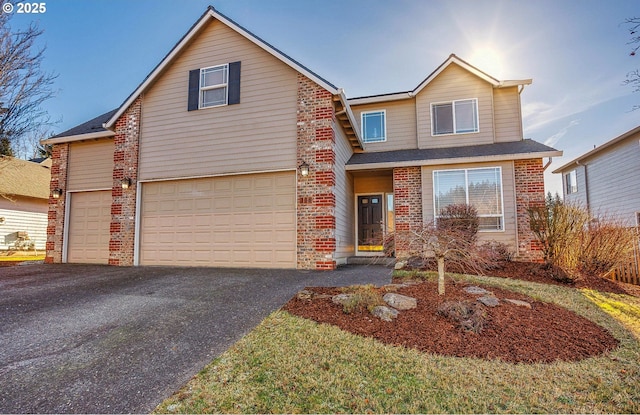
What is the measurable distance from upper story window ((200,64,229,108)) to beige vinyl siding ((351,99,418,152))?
558cm

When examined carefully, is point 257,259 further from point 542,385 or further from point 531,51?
point 531,51

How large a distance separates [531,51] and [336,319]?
10.2 metres

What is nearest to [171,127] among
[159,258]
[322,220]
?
[159,258]

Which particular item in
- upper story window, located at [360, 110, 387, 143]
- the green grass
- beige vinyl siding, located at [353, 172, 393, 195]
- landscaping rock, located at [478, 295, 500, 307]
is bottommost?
the green grass

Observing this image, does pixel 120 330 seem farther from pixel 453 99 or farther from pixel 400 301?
pixel 453 99

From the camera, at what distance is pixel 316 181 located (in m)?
8.47

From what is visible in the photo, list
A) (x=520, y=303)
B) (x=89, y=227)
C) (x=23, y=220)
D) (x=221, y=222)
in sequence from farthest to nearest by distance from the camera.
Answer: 1. (x=23, y=220)
2. (x=89, y=227)
3. (x=221, y=222)
4. (x=520, y=303)

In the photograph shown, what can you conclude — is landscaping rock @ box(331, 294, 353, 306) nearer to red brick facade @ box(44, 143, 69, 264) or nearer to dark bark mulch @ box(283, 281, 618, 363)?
dark bark mulch @ box(283, 281, 618, 363)

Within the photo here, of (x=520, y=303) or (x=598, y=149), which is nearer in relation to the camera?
(x=520, y=303)

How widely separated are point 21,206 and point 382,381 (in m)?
21.8

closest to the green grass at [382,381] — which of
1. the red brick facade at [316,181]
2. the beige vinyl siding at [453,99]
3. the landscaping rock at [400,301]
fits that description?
the landscaping rock at [400,301]

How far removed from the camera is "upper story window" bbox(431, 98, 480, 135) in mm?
11344

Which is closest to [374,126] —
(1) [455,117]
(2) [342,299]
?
(1) [455,117]

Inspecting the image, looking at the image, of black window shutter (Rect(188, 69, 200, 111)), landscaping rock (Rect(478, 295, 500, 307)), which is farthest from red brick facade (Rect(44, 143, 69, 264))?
landscaping rock (Rect(478, 295, 500, 307))
